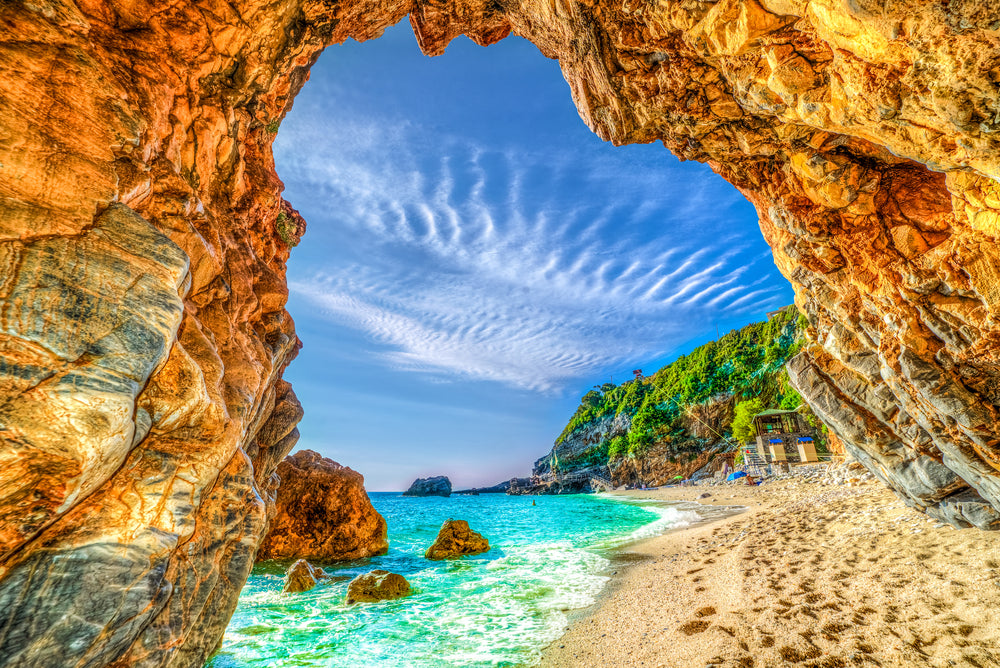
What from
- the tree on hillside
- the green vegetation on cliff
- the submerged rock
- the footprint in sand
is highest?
the green vegetation on cliff

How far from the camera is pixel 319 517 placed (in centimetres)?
1980

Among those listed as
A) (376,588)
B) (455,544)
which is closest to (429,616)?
(376,588)

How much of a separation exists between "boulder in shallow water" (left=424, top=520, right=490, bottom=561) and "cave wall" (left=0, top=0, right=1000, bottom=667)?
1199 cm

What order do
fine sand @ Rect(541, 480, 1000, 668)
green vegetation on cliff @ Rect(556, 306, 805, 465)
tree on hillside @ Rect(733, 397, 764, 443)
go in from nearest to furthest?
fine sand @ Rect(541, 480, 1000, 668)
tree on hillside @ Rect(733, 397, 764, 443)
green vegetation on cliff @ Rect(556, 306, 805, 465)

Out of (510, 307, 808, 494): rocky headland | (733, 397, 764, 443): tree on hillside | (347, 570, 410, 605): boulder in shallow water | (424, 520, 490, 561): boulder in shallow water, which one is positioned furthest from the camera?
(510, 307, 808, 494): rocky headland

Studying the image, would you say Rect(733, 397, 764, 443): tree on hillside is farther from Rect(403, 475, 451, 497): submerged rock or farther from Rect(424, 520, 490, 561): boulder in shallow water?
Rect(403, 475, 451, 497): submerged rock

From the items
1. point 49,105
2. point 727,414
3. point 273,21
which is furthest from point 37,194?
point 727,414

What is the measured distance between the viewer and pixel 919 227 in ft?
23.0

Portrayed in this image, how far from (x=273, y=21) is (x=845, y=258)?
1355 centimetres

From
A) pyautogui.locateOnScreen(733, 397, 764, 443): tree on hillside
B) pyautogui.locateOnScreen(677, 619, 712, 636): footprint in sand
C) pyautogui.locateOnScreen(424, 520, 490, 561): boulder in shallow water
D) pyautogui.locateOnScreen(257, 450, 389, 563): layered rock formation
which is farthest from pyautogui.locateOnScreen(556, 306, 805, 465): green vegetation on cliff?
pyautogui.locateOnScreen(677, 619, 712, 636): footprint in sand

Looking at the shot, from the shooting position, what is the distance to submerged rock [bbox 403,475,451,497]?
116 m

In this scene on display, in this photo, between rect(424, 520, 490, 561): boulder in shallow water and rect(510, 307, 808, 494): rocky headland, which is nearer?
rect(424, 520, 490, 561): boulder in shallow water

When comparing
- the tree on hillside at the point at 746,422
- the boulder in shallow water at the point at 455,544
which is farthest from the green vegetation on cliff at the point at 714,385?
the boulder in shallow water at the point at 455,544

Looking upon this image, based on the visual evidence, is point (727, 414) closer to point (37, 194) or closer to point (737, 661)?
point (737, 661)
